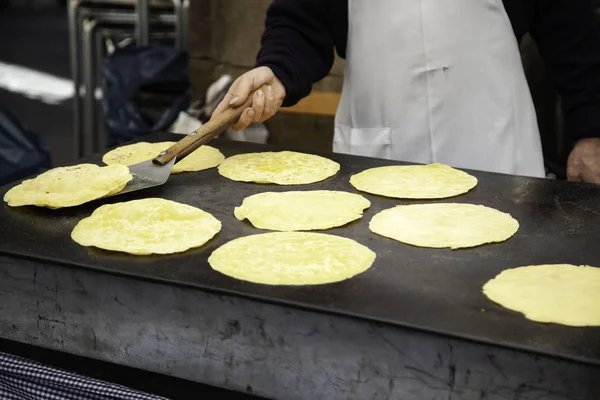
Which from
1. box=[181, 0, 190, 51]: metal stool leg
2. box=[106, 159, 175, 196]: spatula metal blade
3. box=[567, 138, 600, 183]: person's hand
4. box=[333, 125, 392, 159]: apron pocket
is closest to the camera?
box=[106, 159, 175, 196]: spatula metal blade

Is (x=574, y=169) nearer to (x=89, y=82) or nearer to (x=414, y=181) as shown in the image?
(x=414, y=181)

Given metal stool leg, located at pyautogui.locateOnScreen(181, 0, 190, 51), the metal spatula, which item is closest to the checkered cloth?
the metal spatula

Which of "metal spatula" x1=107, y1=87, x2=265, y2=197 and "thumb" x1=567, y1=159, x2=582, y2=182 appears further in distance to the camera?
"thumb" x1=567, y1=159, x2=582, y2=182

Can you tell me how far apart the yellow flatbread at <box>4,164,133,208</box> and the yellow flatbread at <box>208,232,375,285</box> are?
384 millimetres

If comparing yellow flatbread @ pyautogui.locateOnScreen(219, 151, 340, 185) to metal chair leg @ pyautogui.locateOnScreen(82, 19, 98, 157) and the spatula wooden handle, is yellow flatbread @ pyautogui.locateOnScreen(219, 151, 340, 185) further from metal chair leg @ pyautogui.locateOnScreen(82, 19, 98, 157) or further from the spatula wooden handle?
metal chair leg @ pyautogui.locateOnScreen(82, 19, 98, 157)

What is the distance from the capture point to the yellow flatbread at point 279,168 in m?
1.79

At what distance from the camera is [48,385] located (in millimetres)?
1206

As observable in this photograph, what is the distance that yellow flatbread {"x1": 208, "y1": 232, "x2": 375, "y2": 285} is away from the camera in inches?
47.5

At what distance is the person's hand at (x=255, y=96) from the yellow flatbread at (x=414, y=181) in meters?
0.35

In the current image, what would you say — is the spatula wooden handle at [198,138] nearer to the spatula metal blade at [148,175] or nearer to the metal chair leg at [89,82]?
the spatula metal blade at [148,175]

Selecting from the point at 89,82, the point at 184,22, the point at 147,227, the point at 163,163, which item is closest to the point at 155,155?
the point at 163,163

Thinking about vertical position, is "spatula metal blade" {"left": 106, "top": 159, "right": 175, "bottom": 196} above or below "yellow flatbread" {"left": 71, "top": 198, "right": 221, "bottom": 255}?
above

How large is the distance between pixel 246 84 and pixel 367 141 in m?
0.49

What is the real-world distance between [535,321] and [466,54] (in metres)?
1.28
